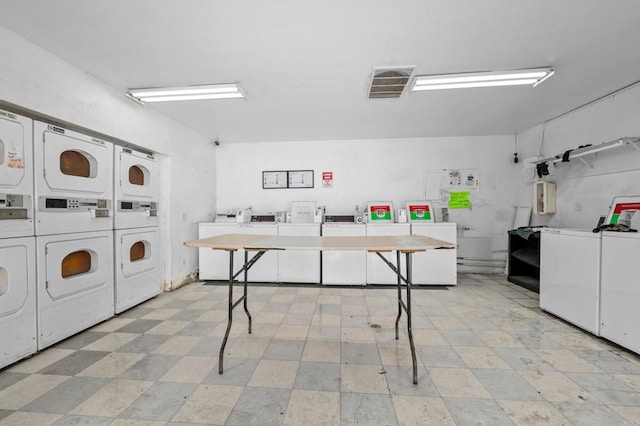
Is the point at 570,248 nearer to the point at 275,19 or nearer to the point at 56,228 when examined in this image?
the point at 275,19

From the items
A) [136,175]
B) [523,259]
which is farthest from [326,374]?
[523,259]

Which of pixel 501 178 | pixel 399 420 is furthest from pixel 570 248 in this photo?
pixel 399 420

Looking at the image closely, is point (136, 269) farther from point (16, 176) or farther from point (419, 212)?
point (419, 212)

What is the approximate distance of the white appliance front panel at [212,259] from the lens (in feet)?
13.9

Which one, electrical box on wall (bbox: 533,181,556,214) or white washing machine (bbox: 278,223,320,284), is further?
white washing machine (bbox: 278,223,320,284)

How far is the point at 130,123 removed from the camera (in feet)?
9.94

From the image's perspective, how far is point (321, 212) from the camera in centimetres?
437

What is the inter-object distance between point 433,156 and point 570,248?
102 inches

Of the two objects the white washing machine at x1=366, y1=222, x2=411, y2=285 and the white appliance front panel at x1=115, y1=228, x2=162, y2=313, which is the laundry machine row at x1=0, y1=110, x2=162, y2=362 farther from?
the white washing machine at x1=366, y1=222, x2=411, y2=285

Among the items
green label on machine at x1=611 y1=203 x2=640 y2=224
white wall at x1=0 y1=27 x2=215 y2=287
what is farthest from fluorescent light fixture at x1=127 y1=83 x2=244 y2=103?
green label on machine at x1=611 y1=203 x2=640 y2=224

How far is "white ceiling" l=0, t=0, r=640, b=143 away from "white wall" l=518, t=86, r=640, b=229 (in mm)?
264

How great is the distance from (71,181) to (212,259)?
2.30m

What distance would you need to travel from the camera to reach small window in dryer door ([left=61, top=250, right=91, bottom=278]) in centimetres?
239

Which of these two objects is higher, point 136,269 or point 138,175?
point 138,175
